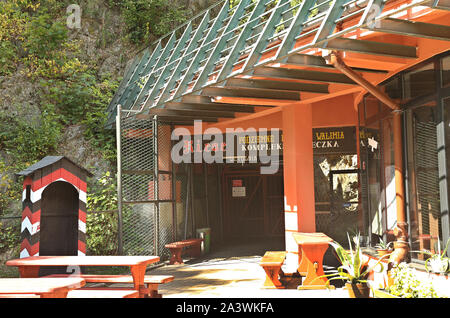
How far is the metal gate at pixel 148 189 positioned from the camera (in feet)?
37.3

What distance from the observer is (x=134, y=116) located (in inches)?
424

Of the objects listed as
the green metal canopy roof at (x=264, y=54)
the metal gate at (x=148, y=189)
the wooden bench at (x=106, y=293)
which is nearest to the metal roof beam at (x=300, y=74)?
the green metal canopy roof at (x=264, y=54)

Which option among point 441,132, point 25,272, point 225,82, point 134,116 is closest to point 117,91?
point 134,116

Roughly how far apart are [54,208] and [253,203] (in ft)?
32.5

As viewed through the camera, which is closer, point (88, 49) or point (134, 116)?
point (134, 116)

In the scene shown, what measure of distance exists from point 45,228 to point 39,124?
5.73 m

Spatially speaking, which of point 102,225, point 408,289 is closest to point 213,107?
point 102,225

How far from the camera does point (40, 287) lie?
4961 millimetres

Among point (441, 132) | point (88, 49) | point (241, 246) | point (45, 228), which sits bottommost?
point (241, 246)

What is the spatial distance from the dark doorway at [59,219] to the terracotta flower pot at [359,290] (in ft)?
15.0

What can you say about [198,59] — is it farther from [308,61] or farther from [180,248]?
[180,248]

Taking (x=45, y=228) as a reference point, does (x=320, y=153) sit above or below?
above
